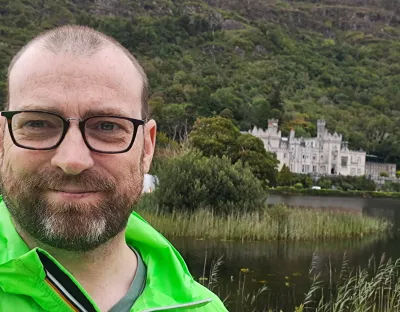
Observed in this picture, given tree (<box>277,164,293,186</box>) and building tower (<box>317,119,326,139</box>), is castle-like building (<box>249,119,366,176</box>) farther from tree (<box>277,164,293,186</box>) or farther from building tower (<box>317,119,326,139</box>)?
tree (<box>277,164,293,186</box>)

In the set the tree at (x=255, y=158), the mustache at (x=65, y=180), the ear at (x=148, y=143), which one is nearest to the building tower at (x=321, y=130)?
the tree at (x=255, y=158)

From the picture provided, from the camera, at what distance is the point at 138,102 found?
60.2 inches

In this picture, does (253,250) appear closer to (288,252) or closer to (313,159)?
(288,252)

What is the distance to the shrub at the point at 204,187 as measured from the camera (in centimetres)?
1535

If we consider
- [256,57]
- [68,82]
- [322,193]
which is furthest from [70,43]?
[256,57]

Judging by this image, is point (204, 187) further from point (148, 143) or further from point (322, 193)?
point (322, 193)

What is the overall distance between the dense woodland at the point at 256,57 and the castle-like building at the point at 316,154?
814cm

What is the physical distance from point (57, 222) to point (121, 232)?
0.25 meters

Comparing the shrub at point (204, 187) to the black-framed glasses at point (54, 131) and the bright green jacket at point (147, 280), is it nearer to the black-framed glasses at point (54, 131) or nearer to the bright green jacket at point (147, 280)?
the bright green jacket at point (147, 280)

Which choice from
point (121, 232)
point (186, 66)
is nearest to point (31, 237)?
point (121, 232)

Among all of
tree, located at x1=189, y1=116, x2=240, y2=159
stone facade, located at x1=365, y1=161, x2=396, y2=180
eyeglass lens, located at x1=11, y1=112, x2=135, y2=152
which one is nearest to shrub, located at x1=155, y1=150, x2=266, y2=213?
eyeglass lens, located at x1=11, y1=112, x2=135, y2=152

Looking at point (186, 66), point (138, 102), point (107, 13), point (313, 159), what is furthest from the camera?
point (107, 13)

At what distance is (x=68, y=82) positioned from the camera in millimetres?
1364

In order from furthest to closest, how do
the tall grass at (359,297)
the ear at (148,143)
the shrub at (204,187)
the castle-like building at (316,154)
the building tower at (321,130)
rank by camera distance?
the building tower at (321,130), the castle-like building at (316,154), the shrub at (204,187), the tall grass at (359,297), the ear at (148,143)
